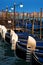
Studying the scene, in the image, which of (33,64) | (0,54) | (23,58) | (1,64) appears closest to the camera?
(33,64)

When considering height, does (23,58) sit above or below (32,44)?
below

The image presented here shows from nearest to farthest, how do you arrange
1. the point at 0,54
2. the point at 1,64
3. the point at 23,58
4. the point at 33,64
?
the point at 33,64 → the point at 1,64 → the point at 23,58 → the point at 0,54

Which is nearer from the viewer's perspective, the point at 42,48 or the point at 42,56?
the point at 42,56

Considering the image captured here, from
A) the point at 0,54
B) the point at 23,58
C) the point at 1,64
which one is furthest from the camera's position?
the point at 0,54

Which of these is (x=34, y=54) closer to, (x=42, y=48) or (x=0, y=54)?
(x=42, y=48)

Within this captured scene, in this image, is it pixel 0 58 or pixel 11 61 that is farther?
pixel 0 58

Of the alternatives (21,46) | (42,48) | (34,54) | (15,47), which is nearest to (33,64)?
(34,54)

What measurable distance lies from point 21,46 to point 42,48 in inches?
68.4

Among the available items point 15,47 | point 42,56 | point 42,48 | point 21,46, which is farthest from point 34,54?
point 15,47

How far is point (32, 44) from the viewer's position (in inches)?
474

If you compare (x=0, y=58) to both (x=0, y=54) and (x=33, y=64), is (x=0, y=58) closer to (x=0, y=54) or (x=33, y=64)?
(x=0, y=54)

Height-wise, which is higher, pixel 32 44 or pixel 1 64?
pixel 32 44

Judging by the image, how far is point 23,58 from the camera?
47.0ft

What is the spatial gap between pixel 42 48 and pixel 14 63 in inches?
67.2
